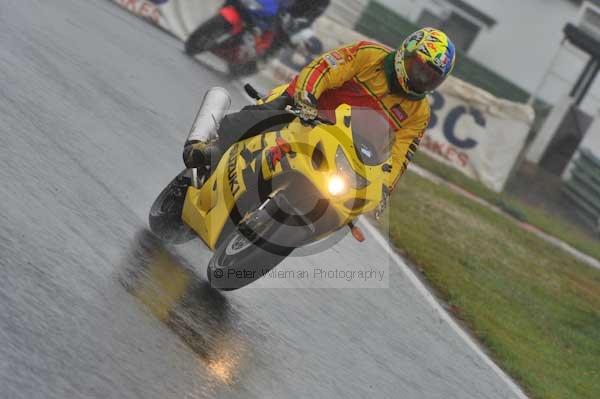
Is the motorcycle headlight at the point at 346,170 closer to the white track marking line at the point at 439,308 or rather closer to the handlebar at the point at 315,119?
the handlebar at the point at 315,119

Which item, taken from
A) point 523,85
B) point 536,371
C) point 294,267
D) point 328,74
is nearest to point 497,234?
point 536,371

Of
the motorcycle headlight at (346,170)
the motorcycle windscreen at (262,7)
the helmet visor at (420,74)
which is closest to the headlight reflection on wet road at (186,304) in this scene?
the motorcycle headlight at (346,170)

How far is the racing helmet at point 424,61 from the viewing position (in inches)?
282

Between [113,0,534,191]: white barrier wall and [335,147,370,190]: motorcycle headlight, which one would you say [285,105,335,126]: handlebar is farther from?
[113,0,534,191]: white barrier wall

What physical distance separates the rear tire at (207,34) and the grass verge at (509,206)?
13.9ft

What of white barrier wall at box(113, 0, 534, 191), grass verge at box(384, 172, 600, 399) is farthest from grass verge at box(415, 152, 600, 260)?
grass verge at box(384, 172, 600, 399)

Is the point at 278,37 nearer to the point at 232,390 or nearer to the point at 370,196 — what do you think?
the point at 370,196

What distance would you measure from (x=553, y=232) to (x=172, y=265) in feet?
41.6

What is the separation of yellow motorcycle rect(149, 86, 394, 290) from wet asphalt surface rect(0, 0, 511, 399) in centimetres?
41

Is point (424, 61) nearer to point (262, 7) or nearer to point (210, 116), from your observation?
point (210, 116)

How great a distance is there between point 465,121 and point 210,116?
12499 millimetres

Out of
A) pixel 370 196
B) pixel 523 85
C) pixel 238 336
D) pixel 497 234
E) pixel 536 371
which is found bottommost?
→ pixel 523 85

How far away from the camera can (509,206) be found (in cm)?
1889

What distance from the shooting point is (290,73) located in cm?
2127
